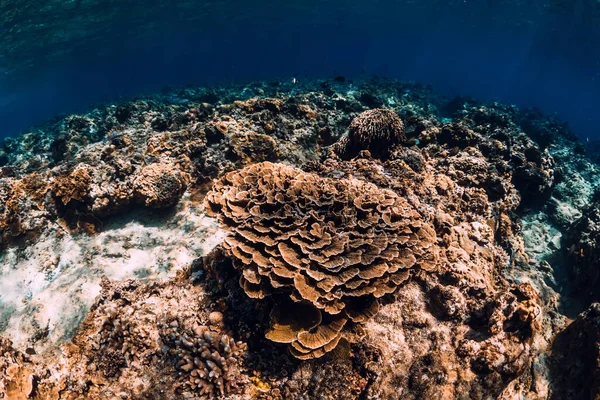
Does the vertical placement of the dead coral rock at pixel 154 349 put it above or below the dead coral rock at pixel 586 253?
above

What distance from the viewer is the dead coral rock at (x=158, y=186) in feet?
24.4

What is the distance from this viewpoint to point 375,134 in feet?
26.4

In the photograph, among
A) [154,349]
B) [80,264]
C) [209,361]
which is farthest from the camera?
[80,264]

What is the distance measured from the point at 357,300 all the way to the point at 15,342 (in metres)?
5.72

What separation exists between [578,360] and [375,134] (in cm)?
579

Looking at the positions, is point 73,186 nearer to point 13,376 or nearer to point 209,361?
point 13,376

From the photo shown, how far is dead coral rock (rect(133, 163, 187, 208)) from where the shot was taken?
7.44 metres

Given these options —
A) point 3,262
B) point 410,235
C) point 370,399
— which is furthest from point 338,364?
point 3,262

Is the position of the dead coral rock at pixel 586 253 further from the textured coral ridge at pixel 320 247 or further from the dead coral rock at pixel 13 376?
the dead coral rock at pixel 13 376

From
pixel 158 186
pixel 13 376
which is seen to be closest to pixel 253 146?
pixel 158 186

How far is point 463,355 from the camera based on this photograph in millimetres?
3938

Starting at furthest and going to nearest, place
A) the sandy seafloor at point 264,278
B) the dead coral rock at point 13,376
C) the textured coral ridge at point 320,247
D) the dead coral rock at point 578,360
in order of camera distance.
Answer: the dead coral rock at point 578,360 → the sandy seafloor at point 264,278 → the textured coral ridge at point 320,247 → the dead coral rock at point 13,376

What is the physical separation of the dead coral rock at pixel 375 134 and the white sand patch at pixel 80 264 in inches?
→ 167

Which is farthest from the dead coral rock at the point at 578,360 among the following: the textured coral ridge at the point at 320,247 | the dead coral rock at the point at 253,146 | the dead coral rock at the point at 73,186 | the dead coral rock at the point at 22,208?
the dead coral rock at the point at 22,208
